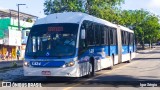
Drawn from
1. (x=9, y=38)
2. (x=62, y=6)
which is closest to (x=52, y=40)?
(x=9, y=38)

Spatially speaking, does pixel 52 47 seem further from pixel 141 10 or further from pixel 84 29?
pixel 141 10

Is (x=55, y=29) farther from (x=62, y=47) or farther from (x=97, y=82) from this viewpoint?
(x=97, y=82)

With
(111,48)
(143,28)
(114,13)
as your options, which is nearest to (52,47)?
(111,48)

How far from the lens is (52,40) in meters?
17.0

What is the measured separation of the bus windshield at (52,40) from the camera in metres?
16.7

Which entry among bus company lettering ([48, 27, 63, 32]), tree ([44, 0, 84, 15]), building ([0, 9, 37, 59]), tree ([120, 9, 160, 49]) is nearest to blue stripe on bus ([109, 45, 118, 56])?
bus company lettering ([48, 27, 63, 32])

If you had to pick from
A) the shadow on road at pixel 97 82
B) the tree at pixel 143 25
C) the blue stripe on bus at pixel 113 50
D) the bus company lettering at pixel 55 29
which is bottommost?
the shadow on road at pixel 97 82

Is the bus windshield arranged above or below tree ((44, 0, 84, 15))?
below

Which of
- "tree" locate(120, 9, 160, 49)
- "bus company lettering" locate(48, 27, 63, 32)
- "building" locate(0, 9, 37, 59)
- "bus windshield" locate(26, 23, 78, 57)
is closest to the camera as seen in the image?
"bus windshield" locate(26, 23, 78, 57)

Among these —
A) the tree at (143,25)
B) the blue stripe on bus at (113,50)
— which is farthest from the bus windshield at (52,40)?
the tree at (143,25)

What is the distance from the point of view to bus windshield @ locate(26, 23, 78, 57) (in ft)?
54.8

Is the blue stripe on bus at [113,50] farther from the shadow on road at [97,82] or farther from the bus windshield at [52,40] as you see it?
the bus windshield at [52,40]

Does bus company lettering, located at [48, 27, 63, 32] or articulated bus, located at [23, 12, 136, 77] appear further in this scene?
bus company lettering, located at [48, 27, 63, 32]

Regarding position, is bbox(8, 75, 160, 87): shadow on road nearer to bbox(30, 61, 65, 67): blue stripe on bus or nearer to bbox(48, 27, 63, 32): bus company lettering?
bbox(30, 61, 65, 67): blue stripe on bus
